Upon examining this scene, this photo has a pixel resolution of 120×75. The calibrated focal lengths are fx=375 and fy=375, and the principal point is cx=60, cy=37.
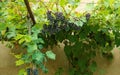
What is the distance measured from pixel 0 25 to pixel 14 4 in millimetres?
278

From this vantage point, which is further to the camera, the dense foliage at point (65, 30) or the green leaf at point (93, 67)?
the green leaf at point (93, 67)

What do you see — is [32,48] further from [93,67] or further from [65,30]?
[93,67]

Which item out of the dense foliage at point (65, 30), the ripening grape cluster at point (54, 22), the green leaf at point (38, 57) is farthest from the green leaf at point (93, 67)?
the green leaf at point (38, 57)

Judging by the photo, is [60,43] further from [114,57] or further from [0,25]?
[0,25]

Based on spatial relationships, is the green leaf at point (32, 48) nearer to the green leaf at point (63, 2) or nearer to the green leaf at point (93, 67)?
the green leaf at point (63, 2)

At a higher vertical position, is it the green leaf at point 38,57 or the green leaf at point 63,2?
the green leaf at point 63,2

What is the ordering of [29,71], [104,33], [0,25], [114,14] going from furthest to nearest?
1. [104,33]
2. [114,14]
3. [0,25]
4. [29,71]

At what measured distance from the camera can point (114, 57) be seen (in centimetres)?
404

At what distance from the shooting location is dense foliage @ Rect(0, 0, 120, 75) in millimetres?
2852

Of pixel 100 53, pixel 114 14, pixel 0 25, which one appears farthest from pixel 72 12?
pixel 100 53

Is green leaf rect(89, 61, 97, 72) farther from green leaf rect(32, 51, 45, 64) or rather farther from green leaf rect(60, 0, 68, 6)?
green leaf rect(32, 51, 45, 64)

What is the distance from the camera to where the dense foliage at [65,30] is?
2.85 meters

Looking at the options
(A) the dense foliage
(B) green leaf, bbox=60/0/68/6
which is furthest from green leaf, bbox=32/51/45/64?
(B) green leaf, bbox=60/0/68/6

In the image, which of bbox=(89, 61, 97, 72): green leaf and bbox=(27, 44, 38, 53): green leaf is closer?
bbox=(27, 44, 38, 53): green leaf
